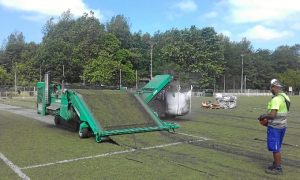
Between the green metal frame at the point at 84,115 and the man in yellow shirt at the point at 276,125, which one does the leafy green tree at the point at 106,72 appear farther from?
the man in yellow shirt at the point at 276,125

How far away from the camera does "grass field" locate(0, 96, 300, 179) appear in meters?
7.88

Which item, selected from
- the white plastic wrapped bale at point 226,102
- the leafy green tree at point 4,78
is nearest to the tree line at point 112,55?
the leafy green tree at point 4,78

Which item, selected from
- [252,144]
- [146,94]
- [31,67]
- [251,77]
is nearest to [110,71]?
[31,67]

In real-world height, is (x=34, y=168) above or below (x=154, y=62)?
below

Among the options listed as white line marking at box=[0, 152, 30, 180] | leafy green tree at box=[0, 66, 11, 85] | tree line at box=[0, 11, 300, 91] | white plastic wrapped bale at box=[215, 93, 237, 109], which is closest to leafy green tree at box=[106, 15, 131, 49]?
tree line at box=[0, 11, 300, 91]

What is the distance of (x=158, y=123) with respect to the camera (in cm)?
1287

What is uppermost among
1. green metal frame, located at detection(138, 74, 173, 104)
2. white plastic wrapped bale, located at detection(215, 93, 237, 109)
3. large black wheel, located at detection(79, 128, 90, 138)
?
green metal frame, located at detection(138, 74, 173, 104)

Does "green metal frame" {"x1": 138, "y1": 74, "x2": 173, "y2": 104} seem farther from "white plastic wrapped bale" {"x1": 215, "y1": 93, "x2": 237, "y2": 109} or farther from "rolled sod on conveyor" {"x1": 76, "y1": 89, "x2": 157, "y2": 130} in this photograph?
"white plastic wrapped bale" {"x1": 215, "y1": 93, "x2": 237, "y2": 109}

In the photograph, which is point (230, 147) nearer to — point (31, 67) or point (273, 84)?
point (273, 84)

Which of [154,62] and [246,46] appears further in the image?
[246,46]

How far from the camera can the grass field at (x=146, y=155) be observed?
7.88 metres

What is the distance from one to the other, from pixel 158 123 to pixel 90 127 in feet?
6.84

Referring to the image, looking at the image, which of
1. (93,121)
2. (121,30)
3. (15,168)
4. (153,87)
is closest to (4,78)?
(121,30)

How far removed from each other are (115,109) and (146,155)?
345 centimetres
